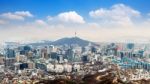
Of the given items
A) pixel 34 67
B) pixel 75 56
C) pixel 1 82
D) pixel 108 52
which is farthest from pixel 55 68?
pixel 108 52

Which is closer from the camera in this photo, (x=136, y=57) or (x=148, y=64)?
(x=148, y=64)

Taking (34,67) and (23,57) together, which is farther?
(23,57)

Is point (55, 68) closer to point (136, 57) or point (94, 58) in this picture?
point (94, 58)

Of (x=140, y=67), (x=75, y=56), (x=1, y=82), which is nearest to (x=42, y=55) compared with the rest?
(x=75, y=56)

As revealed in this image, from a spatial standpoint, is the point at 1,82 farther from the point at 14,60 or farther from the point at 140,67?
the point at 14,60

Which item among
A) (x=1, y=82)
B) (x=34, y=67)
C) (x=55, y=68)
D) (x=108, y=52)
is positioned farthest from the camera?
(x=108, y=52)

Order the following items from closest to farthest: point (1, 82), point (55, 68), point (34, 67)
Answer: point (1, 82), point (55, 68), point (34, 67)

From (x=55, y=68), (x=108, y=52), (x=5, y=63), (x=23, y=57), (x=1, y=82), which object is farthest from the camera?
(x=108, y=52)

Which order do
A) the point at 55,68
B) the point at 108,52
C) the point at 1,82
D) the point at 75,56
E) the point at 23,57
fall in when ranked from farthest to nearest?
1. the point at 108,52
2. the point at 75,56
3. the point at 23,57
4. the point at 55,68
5. the point at 1,82
